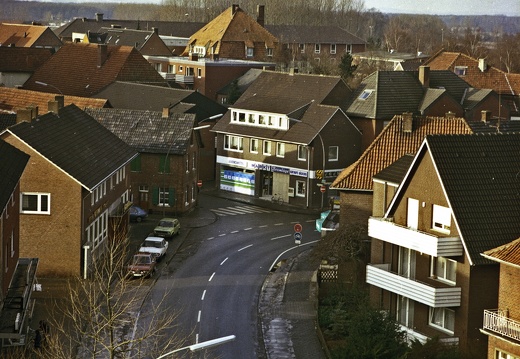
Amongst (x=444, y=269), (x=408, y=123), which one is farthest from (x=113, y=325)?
(x=408, y=123)

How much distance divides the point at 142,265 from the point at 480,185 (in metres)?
17.8

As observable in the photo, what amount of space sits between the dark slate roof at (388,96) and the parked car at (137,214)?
17.0m

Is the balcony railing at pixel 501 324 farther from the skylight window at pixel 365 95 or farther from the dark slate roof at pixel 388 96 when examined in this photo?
the skylight window at pixel 365 95

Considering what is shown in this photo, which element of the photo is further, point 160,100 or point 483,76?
point 483,76

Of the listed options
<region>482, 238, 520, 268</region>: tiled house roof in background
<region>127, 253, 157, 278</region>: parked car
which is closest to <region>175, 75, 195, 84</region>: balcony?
<region>127, 253, 157, 278</region>: parked car

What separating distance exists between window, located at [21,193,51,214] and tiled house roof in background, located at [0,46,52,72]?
52.6 meters

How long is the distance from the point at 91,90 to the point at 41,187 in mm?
38927

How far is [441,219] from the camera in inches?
1619

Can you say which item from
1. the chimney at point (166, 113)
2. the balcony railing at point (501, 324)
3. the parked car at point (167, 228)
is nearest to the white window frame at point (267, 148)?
the chimney at point (166, 113)

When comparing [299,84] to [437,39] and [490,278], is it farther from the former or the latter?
[437,39]

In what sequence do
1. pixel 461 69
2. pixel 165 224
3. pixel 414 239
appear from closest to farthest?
pixel 414 239 < pixel 165 224 < pixel 461 69

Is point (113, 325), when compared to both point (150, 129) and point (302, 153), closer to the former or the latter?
point (150, 129)

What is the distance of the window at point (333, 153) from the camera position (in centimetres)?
7450

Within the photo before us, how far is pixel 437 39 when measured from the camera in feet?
573
